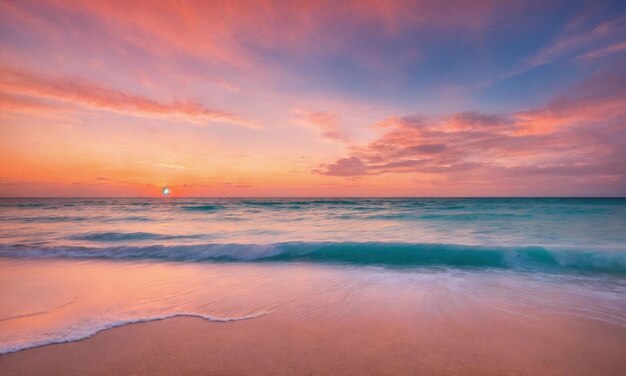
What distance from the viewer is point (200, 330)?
370cm

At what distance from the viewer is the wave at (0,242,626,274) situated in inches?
301

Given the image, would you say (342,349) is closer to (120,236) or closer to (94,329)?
(94,329)

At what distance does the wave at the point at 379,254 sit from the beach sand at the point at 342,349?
12.8ft

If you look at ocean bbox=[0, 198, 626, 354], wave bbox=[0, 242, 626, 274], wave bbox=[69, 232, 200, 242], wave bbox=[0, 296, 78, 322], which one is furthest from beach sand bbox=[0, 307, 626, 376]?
wave bbox=[69, 232, 200, 242]

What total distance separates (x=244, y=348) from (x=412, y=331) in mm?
1995

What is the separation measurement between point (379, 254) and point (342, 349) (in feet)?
19.2

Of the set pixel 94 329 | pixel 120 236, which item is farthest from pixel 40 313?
pixel 120 236

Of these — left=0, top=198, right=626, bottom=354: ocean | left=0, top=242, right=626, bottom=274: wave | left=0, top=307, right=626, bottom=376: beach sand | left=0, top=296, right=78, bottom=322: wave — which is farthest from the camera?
left=0, top=242, right=626, bottom=274: wave

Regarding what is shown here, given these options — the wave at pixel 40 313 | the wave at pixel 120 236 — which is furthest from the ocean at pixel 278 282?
the wave at pixel 120 236

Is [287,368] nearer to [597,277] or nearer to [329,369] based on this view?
[329,369]

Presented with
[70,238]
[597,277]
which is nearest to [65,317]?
[597,277]

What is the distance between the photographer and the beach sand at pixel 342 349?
2883mm

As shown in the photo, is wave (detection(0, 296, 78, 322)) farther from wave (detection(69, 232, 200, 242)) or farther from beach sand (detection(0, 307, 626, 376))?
wave (detection(69, 232, 200, 242))

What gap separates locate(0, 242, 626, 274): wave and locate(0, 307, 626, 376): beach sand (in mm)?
3893
